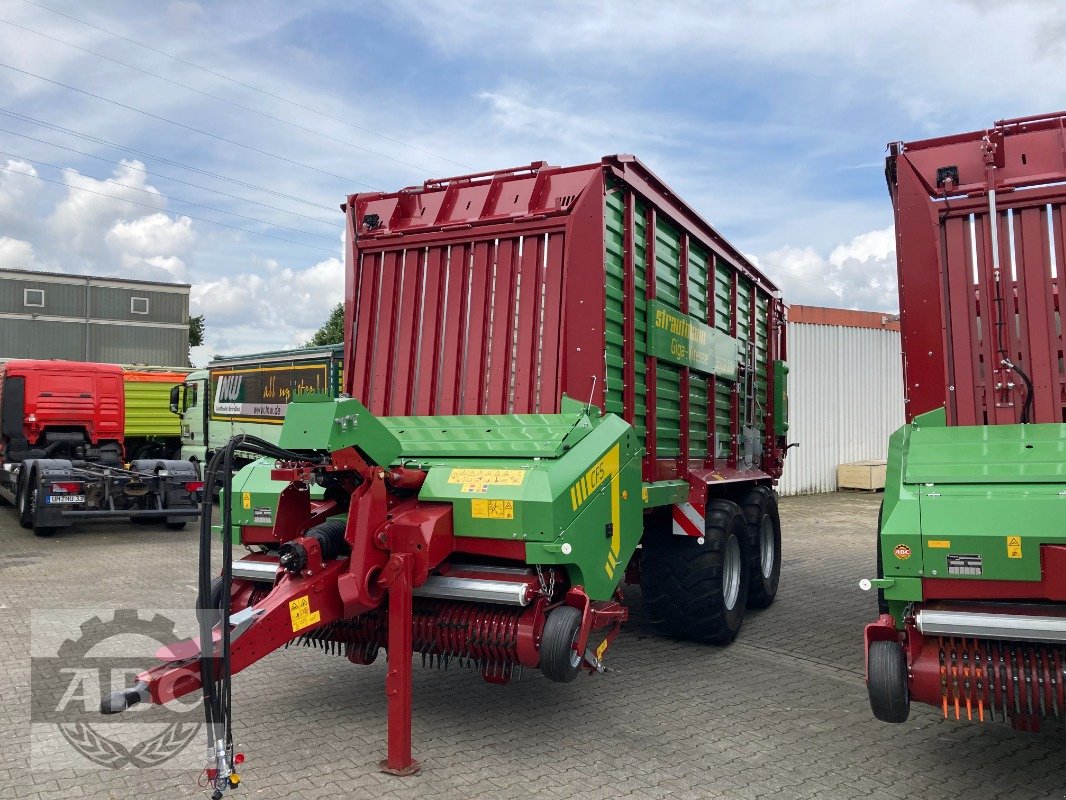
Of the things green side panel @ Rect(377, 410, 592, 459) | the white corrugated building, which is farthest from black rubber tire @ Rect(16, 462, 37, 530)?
the white corrugated building

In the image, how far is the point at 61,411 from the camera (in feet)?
46.9

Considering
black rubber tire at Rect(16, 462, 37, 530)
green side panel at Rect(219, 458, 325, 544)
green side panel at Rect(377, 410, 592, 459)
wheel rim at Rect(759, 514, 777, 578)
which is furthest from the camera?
black rubber tire at Rect(16, 462, 37, 530)

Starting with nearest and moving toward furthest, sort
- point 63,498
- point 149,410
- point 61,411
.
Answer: point 63,498 < point 61,411 < point 149,410

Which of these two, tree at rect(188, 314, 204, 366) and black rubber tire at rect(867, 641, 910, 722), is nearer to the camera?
black rubber tire at rect(867, 641, 910, 722)

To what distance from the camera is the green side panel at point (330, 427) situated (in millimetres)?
3713

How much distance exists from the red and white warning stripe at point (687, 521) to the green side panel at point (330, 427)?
2.84 metres

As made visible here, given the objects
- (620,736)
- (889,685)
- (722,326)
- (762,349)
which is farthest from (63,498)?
(889,685)

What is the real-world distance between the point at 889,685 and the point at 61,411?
561 inches

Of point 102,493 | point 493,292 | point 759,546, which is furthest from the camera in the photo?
point 102,493

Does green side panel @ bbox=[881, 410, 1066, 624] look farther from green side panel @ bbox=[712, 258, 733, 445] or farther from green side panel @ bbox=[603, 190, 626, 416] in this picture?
green side panel @ bbox=[712, 258, 733, 445]

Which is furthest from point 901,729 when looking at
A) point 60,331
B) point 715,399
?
point 60,331

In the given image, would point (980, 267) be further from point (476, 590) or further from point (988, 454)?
point (476, 590)

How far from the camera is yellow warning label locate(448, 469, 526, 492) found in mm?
4227

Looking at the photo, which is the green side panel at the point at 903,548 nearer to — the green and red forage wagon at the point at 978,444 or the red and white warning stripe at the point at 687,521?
the green and red forage wagon at the point at 978,444
